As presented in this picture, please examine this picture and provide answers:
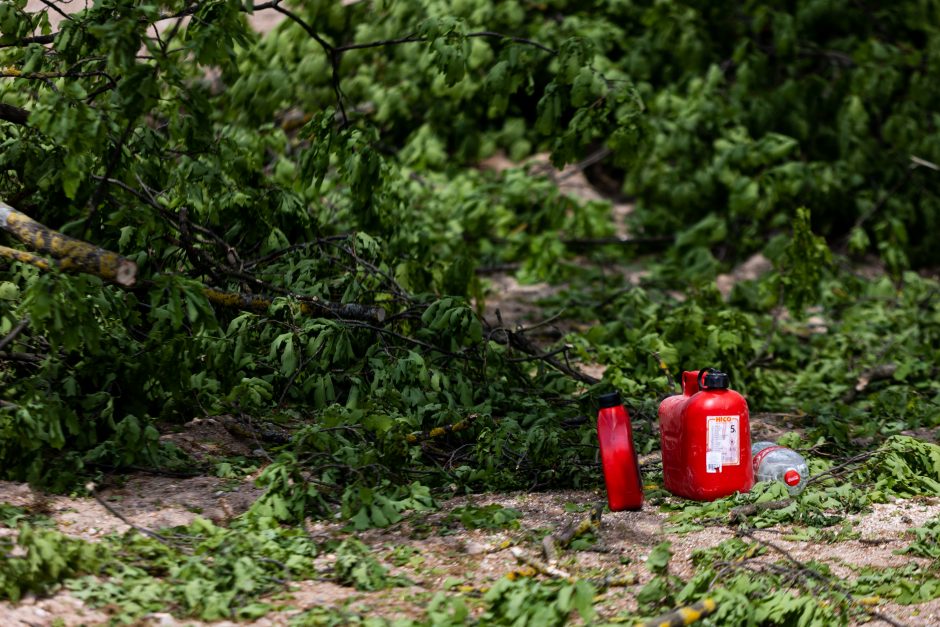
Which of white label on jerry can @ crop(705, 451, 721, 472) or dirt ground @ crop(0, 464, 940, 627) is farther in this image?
white label on jerry can @ crop(705, 451, 721, 472)

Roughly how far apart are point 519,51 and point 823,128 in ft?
13.8

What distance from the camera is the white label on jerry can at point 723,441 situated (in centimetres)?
388

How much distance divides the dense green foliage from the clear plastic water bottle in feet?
0.43

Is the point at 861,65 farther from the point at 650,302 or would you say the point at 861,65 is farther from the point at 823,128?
the point at 650,302

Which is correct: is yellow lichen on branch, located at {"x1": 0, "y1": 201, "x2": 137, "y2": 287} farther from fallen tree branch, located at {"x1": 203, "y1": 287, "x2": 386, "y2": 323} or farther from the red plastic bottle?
the red plastic bottle

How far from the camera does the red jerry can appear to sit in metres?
3.89

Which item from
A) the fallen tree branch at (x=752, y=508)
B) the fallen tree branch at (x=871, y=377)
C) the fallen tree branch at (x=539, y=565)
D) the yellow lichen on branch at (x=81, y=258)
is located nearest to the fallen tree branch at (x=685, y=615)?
the fallen tree branch at (x=539, y=565)

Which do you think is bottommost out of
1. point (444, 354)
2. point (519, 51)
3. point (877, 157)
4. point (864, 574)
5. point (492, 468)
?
point (864, 574)

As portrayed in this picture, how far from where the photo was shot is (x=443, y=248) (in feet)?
23.9

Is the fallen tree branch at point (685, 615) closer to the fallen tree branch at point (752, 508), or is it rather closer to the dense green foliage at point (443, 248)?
the dense green foliage at point (443, 248)

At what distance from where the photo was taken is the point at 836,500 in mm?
3957

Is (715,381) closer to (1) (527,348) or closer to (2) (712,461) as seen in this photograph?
(2) (712,461)

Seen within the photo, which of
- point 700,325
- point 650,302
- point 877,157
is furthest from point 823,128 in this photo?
point 700,325

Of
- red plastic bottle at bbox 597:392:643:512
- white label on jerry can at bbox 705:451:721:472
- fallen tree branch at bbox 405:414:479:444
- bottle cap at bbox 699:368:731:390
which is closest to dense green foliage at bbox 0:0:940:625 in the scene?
fallen tree branch at bbox 405:414:479:444
